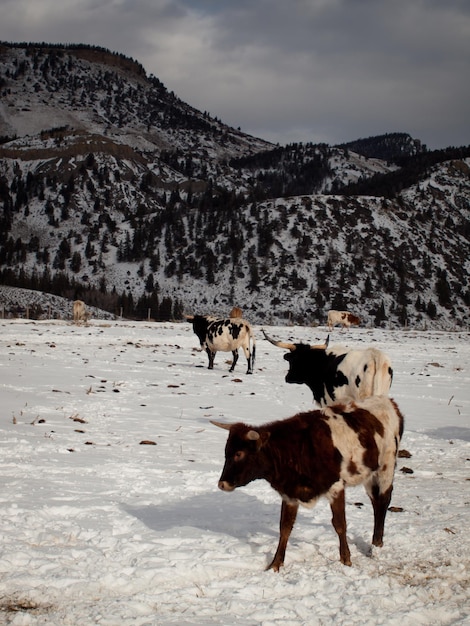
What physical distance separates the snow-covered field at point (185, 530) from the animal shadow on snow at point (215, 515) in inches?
0.9

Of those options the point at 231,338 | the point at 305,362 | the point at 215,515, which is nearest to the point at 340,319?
the point at 231,338

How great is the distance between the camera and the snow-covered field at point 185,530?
14.5 feet

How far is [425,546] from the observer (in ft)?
19.2

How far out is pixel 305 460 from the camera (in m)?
5.33

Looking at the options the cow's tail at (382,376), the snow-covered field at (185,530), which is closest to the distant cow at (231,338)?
the snow-covered field at (185,530)

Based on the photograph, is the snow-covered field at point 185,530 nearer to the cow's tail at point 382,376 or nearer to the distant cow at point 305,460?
the distant cow at point 305,460

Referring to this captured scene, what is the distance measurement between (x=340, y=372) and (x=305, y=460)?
4.95m

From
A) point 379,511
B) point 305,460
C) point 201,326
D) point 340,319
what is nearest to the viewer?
point 305,460

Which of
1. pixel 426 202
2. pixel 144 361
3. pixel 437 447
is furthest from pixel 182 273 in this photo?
pixel 437 447

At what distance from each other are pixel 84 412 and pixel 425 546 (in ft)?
25.2

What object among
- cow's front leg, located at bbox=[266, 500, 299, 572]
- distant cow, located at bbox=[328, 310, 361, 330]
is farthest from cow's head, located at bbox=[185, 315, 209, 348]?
distant cow, located at bbox=[328, 310, 361, 330]

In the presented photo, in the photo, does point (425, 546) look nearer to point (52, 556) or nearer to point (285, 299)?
point (52, 556)

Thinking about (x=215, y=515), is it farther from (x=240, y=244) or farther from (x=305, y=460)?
(x=240, y=244)

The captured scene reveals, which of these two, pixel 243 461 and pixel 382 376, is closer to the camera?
pixel 243 461
